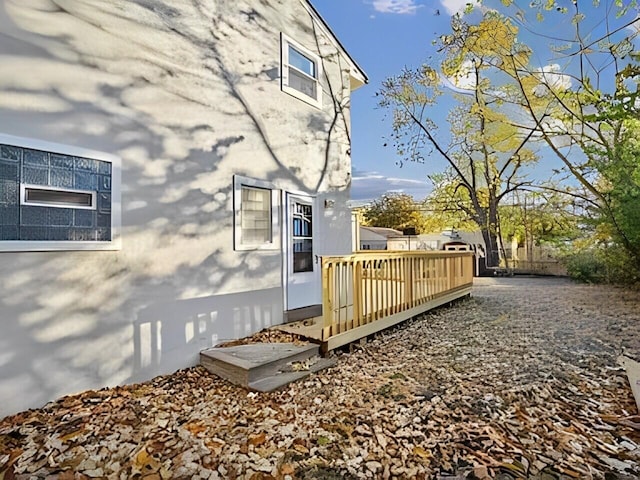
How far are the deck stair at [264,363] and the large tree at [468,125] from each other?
1371 cm

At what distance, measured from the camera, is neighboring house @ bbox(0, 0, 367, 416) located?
3135mm

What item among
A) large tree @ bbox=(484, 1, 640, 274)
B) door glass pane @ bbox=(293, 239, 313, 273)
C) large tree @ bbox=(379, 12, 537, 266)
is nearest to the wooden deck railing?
door glass pane @ bbox=(293, 239, 313, 273)

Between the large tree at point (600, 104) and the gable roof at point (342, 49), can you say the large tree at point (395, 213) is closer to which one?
the large tree at point (600, 104)

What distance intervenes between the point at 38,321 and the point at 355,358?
11.2 ft

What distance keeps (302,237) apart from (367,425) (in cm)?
382

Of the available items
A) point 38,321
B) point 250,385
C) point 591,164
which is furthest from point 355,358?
point 591,164

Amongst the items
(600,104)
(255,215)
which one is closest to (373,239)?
(600,104)

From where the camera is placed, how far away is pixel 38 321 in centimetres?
313

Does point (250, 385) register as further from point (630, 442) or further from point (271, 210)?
point (630, 442)

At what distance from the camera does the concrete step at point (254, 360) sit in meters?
3.74

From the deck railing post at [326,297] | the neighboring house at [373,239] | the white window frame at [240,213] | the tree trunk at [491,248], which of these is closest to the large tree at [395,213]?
the neighboring house at [373,239]

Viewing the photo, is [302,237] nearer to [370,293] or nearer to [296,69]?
[370,293]

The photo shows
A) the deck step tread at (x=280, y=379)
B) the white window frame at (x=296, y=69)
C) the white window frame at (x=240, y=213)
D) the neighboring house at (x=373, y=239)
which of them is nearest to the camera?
the deck step tread at (x=280, y=379)

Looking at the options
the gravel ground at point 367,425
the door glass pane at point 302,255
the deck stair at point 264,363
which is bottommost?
the gravel ground at point 367,425
